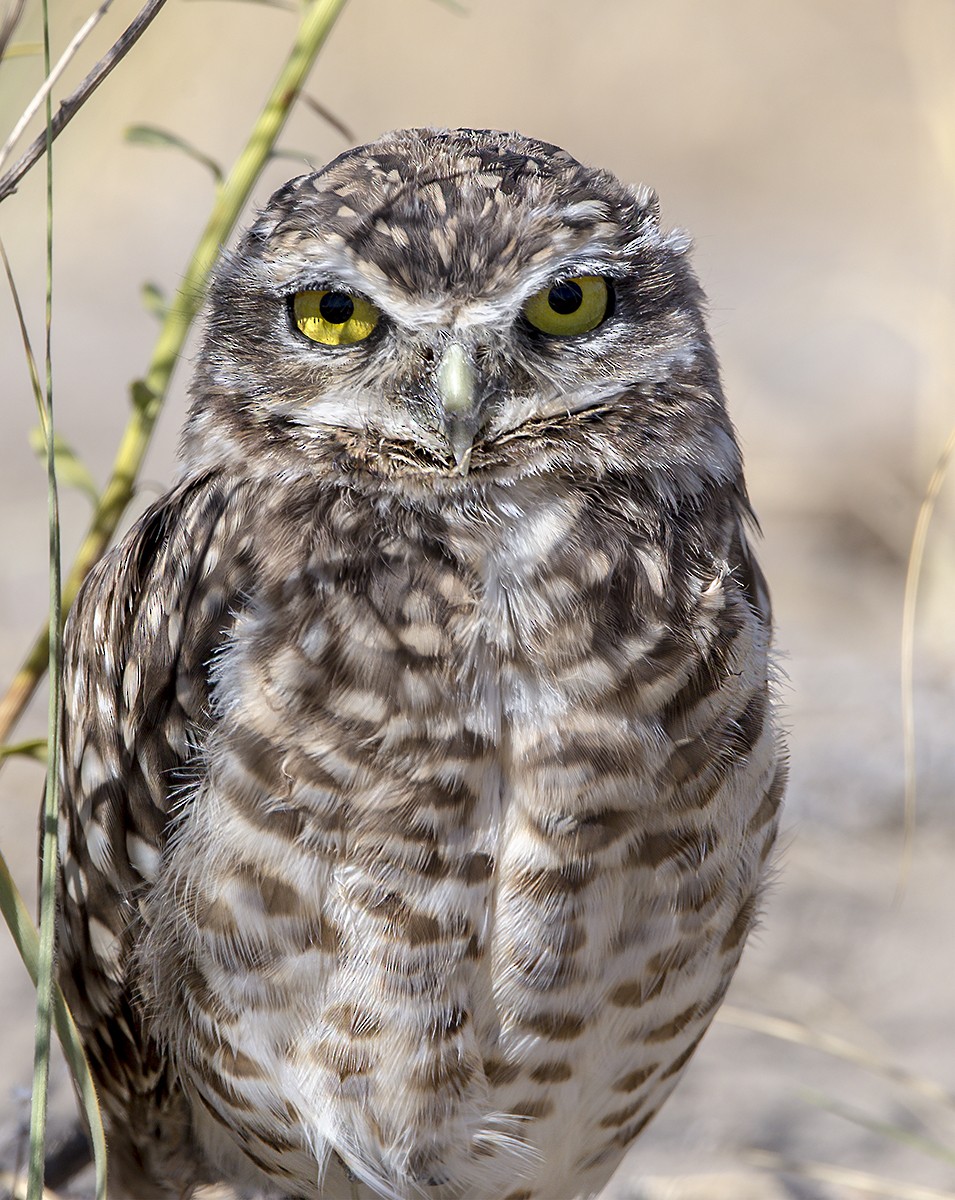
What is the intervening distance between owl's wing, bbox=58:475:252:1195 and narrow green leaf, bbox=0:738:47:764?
0.06 m

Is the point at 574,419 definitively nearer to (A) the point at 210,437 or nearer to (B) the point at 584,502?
(B) the point at 584,502

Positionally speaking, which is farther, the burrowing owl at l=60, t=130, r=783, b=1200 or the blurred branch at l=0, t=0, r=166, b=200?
the burrowing owl at l=60, t=130, r=783, b=1200

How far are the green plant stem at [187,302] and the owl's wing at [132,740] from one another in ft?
0.29

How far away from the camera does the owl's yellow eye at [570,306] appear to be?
194 cm

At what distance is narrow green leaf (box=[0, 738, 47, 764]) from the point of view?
6.82ft

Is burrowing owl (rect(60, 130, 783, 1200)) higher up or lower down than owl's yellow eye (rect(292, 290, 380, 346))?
lower down

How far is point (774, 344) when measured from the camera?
7.69 meters

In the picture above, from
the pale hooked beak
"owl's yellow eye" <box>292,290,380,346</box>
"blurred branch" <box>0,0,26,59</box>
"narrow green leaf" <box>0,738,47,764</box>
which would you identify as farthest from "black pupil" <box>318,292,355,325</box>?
"narrow green leaf" <box>0,738,47,764</box>

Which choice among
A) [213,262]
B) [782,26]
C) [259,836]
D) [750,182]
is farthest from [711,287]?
[259,836]

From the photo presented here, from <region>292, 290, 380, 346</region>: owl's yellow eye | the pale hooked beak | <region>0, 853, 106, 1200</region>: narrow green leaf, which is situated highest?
<region>292, 290, 380, 346</region>: owl's yellow eye

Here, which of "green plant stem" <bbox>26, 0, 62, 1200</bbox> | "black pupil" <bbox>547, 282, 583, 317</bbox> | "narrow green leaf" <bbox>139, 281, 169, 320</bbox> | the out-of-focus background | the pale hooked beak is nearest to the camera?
"green plant stem" <bbox>26, 0, 62, 1200</bbox>

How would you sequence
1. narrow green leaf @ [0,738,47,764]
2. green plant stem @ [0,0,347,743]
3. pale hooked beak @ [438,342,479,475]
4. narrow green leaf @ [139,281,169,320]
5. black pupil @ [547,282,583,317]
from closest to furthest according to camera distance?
pale hooked beak @ [438,342,479,475]
black pupil @ [547,282,583,317]
narrow green leaf @ [0,738,47,764]
green plant stem @ [0,0,347,743]
narrow green leaf @ [139,281,169,320]

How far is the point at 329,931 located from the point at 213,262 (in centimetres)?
105

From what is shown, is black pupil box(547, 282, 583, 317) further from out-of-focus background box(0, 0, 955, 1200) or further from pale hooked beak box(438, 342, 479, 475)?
out-of-focus background box(0, 0, 955, 1200)
